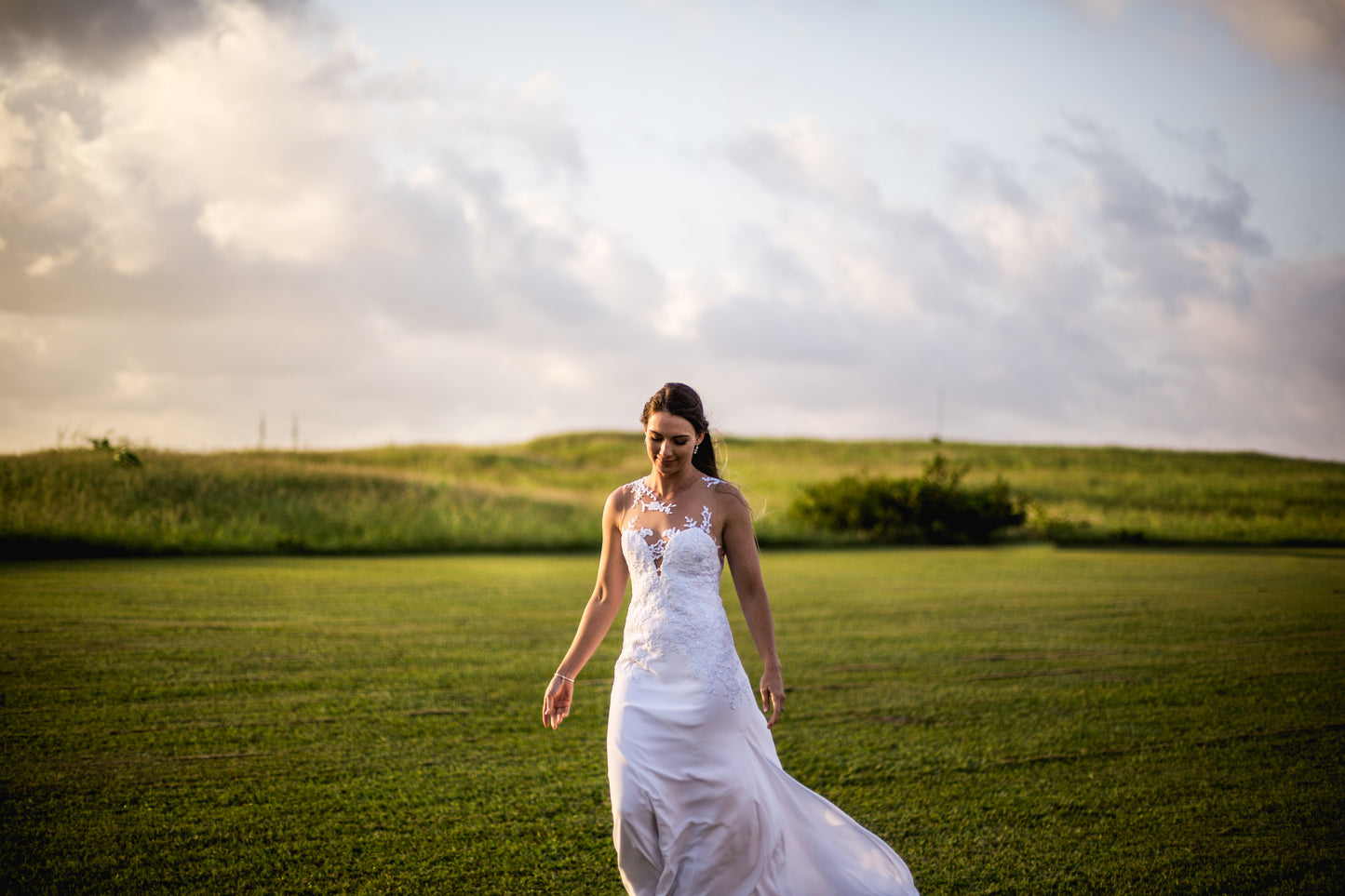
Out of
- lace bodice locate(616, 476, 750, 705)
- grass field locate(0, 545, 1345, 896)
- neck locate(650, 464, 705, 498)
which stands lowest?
grass field locate(0, 545, 1345, 896)

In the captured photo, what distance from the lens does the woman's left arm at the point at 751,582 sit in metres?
3.58

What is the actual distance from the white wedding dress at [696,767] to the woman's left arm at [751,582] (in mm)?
75

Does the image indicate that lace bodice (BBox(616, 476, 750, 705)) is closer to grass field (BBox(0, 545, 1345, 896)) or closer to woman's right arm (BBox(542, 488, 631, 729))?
woman's right arm (BBox(542, 488, 631, 729))

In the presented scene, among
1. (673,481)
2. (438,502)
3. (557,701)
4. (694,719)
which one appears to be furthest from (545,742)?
(438,502)

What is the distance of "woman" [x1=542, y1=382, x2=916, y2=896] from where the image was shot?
3357mm

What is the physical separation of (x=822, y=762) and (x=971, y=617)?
21.4ft

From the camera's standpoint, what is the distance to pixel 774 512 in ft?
86.9

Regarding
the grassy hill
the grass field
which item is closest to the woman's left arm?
the grassy hill

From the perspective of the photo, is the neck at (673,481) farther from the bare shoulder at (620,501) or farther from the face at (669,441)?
the bare shoulder at (620,501)

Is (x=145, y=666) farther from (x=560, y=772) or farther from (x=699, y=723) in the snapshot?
(x=699, y=723)

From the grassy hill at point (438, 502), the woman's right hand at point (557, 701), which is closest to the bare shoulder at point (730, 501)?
the woman's right hand at point (557, 701)

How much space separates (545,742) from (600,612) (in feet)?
8.44

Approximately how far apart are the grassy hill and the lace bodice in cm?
118

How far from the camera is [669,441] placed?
3570 millimetres
